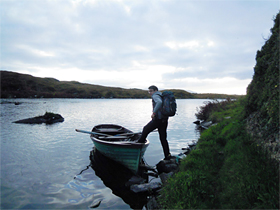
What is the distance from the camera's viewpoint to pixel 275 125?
581 centimetres

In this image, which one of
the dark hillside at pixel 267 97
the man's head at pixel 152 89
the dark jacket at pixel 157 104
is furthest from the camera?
the man's head at pixel 152 89

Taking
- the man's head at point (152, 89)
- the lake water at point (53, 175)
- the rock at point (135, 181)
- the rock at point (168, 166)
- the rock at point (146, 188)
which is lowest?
the lake water at point (53, 175)

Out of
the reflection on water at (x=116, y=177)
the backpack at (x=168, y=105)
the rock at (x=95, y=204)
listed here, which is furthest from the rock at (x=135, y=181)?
the backpack at (x=168, y=105)

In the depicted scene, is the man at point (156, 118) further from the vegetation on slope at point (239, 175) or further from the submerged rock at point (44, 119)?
the submerged rock at point (44, 119)

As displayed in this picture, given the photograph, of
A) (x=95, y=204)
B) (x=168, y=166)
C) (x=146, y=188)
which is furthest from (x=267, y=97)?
(x=95, y=204)

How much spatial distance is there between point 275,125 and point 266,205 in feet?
10.8

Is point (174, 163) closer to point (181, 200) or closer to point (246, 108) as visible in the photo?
point (181, 200)

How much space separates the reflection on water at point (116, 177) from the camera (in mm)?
6763

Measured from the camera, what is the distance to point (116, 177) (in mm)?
9000

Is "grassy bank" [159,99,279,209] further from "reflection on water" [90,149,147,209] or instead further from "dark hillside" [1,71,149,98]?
"dark hillside" [1,71,149,98]

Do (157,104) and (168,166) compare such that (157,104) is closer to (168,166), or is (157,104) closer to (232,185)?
(168,166)

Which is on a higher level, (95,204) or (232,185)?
(232,185)

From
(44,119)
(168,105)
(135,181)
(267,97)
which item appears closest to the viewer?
(267,97)

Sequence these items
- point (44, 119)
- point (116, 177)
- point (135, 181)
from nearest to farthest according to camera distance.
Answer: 1. point (135, 181)
2. point (116, 177)
3. point (44, 119)
